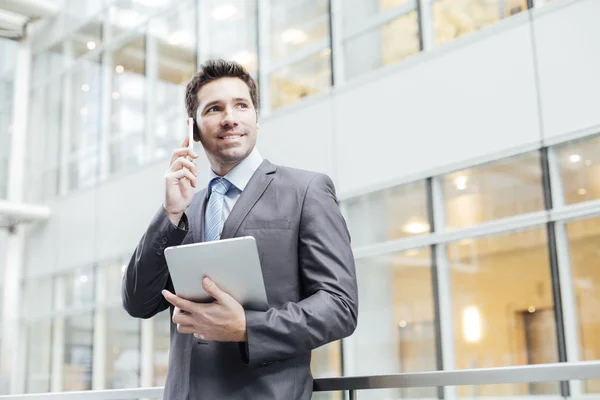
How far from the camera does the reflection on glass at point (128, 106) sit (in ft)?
44.0

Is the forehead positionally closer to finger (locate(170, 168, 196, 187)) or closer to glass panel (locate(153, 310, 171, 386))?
finger (locate(170, 168, 196, 187))

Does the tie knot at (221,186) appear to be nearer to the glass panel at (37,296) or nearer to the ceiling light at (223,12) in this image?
the ceiling light at (223,12)

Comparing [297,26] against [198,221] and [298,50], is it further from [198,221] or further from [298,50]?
[198,221]

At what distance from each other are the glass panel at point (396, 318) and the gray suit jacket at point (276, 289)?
19.4 ft

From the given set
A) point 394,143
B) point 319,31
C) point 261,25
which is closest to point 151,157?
point 261,25

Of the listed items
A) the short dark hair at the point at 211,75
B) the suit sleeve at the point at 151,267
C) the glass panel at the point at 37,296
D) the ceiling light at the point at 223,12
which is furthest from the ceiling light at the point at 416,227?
the glass panel at the point at 37,296

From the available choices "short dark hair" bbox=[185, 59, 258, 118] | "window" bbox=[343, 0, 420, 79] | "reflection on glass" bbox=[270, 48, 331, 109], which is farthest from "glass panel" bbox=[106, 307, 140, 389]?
"short dark hair" bbox=[185, 59, 258, 118]

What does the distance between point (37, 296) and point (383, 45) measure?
9769 mm

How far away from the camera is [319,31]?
9.91 m

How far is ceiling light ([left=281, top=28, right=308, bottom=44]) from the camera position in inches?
402

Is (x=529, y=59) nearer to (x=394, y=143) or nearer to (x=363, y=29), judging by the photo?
(x=394, y=143)

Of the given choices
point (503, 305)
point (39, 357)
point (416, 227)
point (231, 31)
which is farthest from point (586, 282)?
point (39, 357)

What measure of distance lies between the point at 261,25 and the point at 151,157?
132 inches

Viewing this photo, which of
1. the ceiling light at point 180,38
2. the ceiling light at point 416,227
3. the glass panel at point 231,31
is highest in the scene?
the ceiling light at point 180,38
